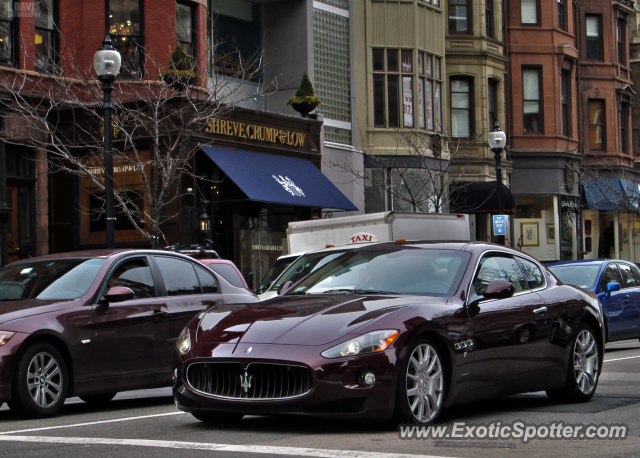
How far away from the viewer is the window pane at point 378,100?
30734 mm

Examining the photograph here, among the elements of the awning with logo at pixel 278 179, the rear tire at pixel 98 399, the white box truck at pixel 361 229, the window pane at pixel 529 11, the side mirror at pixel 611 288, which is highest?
the window pane at pixel 529 11

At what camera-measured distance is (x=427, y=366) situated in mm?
7383

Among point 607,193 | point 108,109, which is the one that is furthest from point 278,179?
point 607,193

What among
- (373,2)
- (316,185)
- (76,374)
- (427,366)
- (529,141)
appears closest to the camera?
(427,366)

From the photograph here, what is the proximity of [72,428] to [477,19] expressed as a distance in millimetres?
28934

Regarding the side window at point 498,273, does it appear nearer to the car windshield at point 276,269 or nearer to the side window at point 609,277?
the car windshield at point 276,269

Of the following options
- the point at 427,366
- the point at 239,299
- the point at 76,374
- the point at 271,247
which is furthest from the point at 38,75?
the point at 427,366

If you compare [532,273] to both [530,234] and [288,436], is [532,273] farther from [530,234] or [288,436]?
[530,234]

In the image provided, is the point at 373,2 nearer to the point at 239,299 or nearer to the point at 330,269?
the point at 239,299

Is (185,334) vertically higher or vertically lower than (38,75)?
lower

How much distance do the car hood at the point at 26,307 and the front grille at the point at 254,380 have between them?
2450 mm

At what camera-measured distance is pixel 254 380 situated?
23.2 feet

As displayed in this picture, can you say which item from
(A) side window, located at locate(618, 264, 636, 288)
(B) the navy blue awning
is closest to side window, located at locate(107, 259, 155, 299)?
(A) side window, located at locate(618, 264, 636, 288)

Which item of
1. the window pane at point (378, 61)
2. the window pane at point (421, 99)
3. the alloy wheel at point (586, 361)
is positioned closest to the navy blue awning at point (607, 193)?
the window pane at point (421, 99)
